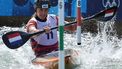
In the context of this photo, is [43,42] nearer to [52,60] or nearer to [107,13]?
[52,60]

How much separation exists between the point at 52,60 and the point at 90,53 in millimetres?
1946

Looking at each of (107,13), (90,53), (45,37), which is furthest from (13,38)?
(90,53)

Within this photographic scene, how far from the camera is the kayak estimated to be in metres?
6.74

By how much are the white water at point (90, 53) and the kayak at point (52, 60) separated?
0.31 ft

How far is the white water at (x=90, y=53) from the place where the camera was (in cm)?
753

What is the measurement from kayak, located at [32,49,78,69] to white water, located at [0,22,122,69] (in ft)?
0.31

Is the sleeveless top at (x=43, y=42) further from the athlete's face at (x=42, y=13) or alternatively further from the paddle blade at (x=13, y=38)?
the paddle blade at (x=13, y=38)

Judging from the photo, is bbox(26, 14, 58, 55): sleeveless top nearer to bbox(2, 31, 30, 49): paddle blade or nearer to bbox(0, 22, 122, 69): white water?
bbox(0, 22, 122, 69): white water

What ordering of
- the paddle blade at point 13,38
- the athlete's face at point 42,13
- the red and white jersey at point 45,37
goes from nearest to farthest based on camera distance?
the paddle blade at point 13,38, the athlete's face at point 42,13, the red and white jersey at point 45,37

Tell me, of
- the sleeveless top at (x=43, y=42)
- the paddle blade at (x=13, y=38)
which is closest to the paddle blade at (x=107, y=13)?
the sleeveless top at (x=43, y=42)

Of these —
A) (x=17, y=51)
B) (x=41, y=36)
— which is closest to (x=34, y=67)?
(x=41, y=36)

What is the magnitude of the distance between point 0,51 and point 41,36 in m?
1.81

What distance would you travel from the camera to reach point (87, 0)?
11656 mm

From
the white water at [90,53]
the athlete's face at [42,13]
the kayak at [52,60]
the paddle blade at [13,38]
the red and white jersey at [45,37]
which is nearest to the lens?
the paddle blade at [13,38]
